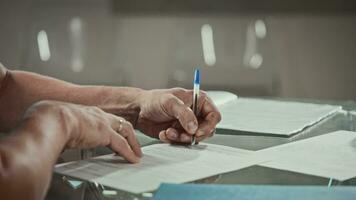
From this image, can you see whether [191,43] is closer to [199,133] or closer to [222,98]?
[222,98]

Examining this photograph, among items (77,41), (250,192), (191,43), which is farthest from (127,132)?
(77,41)

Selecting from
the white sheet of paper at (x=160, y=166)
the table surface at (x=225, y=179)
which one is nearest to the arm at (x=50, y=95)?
the table surface at (x=225, y=179)

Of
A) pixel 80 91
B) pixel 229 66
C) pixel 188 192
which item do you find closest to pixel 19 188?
pixel 188 192

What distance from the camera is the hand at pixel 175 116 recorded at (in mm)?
1333

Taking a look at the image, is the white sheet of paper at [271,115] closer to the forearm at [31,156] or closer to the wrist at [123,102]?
the wrist at [123,102]

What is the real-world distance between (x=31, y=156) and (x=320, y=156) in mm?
604

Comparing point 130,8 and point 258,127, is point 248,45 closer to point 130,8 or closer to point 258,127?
point 130,8

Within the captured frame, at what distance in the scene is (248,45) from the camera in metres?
3.59

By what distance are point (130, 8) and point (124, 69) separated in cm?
37

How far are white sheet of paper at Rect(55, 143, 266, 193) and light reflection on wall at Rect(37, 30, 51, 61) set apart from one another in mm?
2501

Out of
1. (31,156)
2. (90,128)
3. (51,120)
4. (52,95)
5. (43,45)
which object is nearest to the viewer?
(31,156)

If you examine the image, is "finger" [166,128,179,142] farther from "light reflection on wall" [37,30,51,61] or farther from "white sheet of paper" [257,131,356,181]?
"light reflection on wall" [37,30,51,61]

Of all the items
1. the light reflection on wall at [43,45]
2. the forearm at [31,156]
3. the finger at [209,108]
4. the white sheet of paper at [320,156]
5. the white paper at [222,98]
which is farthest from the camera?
the light reflection on wall at [43,45]

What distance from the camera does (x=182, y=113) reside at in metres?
1.33
